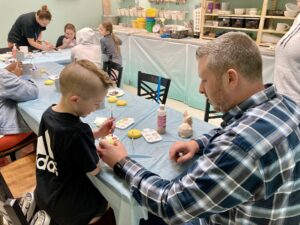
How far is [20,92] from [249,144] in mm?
1931

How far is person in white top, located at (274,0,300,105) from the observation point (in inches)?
71.5

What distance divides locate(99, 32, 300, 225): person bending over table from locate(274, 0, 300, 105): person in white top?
3.79ft

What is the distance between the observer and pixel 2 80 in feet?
6.72

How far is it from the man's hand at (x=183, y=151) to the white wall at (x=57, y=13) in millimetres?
4984

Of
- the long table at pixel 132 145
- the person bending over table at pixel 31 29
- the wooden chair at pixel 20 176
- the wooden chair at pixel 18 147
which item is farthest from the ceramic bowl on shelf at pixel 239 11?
the wooden chair at pixel 20 176

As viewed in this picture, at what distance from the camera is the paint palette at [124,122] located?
5.64ft

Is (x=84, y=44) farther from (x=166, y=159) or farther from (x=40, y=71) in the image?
(x=166, y=159)

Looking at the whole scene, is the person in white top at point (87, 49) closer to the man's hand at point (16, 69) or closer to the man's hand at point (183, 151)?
the man's hand at point (16, 69)

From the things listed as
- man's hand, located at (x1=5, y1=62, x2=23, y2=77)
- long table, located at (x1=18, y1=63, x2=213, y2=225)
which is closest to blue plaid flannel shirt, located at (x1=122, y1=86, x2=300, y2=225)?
long table, located at (x1=18, y1=63, x2=213, y2=225)

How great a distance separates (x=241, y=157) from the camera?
0.71 metres

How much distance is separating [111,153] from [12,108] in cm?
136

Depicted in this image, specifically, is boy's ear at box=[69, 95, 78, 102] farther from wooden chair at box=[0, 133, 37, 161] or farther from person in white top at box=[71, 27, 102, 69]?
person in white top at box=[71, 27, 102, 69]

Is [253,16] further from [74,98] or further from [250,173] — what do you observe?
[250,173]

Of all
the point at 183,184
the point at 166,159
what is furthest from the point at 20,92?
the point at 183,184
